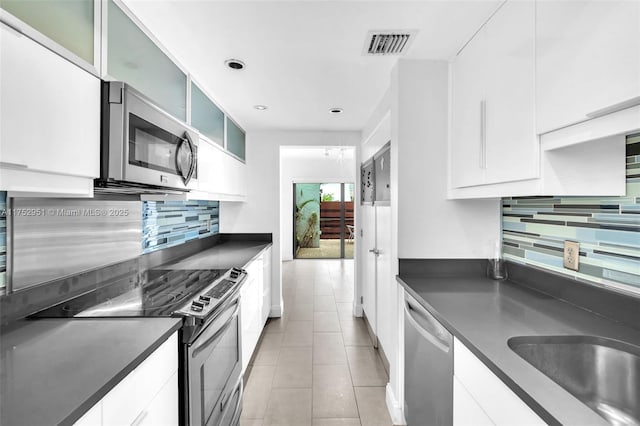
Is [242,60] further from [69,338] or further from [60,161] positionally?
[69,338]

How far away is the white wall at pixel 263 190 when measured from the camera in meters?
3.78

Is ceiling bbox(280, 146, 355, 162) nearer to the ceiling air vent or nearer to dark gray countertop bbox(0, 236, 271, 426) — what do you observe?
the ceiling air vent

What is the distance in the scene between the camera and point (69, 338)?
104cm

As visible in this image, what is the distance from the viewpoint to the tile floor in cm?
206

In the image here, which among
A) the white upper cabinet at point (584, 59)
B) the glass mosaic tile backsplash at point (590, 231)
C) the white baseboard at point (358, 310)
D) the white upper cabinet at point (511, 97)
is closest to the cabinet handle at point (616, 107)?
the white upper cabinet at point (584, 59)

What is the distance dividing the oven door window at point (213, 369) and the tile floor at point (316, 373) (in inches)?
17.9

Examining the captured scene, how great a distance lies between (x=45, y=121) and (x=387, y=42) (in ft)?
5.43

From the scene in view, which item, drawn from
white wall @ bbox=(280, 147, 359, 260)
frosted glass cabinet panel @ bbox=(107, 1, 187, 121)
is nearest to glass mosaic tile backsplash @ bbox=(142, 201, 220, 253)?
frosted glass cabinet panel @ bbox=(107, 1, 187, 121)

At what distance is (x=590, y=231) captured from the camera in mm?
1354

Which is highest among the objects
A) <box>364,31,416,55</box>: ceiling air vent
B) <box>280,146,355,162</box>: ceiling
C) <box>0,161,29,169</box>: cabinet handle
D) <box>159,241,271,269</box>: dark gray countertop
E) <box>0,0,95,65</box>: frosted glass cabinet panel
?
<box>280,146,355,162</box>: ceiling

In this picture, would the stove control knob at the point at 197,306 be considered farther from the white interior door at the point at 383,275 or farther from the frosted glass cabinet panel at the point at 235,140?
the frosted glass cabinet panel at the point at 235,140

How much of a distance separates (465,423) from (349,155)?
592cm

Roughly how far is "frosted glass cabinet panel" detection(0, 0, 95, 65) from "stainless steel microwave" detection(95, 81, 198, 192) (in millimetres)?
153

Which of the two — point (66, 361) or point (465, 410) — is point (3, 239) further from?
point (465, 410)
